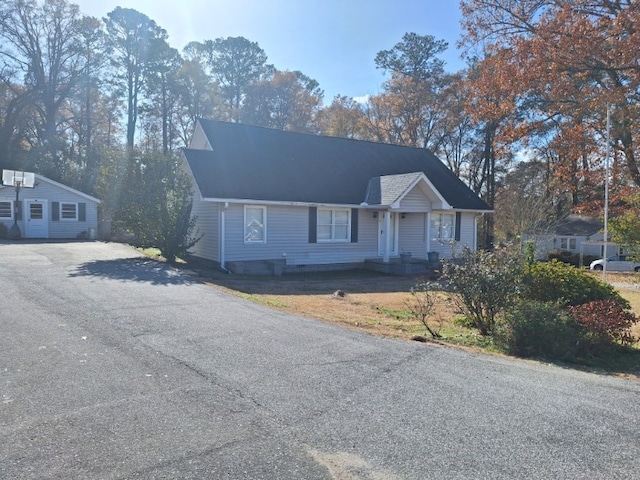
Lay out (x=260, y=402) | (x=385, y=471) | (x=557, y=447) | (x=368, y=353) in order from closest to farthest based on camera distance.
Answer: (x=385, y=471) < (x=557, y=447) < (x=260, y=402) < (x=368, y=353)

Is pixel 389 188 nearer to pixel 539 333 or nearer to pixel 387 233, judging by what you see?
pixel 387 233

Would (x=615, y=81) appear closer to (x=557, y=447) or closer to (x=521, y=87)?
(x=521, y=87)

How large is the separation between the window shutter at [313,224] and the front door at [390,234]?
302cm

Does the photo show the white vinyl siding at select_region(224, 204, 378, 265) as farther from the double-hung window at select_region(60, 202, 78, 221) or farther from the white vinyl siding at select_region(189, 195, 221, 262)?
the double-hung window at select_region(60, 202, 78, 221)

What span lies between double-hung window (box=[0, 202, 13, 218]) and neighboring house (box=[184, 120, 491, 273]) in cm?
1293

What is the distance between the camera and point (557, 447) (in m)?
3.50

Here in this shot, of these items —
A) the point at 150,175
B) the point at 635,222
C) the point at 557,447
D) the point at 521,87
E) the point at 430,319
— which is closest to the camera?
the point at 557,447

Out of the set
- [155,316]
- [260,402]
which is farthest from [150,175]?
[260,402]

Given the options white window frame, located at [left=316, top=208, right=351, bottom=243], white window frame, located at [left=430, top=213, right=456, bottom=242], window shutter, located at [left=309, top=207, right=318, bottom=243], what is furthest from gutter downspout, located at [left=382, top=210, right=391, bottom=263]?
window shutter, located at [left=309, top=207, right=318, bottom=243]

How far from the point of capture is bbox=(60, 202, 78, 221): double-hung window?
27.4m

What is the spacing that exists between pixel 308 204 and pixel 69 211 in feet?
58.8

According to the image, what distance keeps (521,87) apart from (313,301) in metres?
12.5

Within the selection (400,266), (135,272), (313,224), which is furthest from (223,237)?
(400,266)

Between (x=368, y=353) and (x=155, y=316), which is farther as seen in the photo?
(x=155, y=316)
